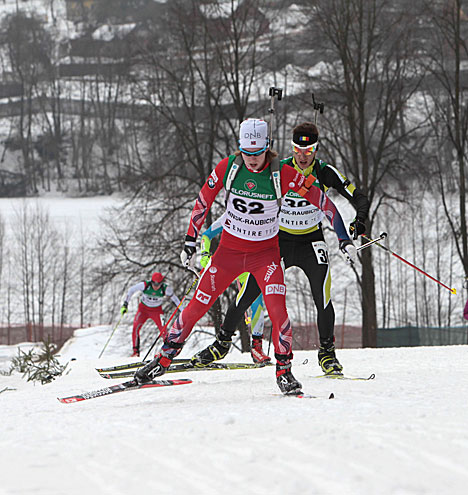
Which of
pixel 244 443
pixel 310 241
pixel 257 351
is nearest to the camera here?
pixel 244 443

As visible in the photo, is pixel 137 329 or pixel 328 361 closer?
pixel 328 361

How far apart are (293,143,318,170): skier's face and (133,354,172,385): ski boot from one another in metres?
2.32

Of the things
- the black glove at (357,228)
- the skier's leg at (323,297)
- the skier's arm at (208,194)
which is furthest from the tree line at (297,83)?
the skier's arm at (208,194)

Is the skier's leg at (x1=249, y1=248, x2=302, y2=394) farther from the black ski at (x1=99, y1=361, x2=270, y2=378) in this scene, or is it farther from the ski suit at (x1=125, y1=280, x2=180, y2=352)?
the ski suit at (x1=125, y1=280, x2=180, y2=352)

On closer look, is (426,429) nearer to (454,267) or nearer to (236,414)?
(236,414)

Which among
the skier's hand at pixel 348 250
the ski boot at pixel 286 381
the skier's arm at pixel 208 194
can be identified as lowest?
the ski boot at pixel 286 381

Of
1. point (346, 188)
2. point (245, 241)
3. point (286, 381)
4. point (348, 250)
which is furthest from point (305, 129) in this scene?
point (286, 381)

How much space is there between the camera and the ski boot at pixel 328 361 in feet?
19.9

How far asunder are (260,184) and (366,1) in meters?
12.5

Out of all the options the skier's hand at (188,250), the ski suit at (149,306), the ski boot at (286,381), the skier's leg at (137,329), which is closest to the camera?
the ski boot at (286,381)

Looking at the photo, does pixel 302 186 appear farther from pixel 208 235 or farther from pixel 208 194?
pixel 208 235

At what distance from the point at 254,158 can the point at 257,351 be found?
10.6 feet

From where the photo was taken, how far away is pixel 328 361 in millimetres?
6133

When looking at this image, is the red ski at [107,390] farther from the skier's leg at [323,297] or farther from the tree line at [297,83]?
the tree line at [297,83]
